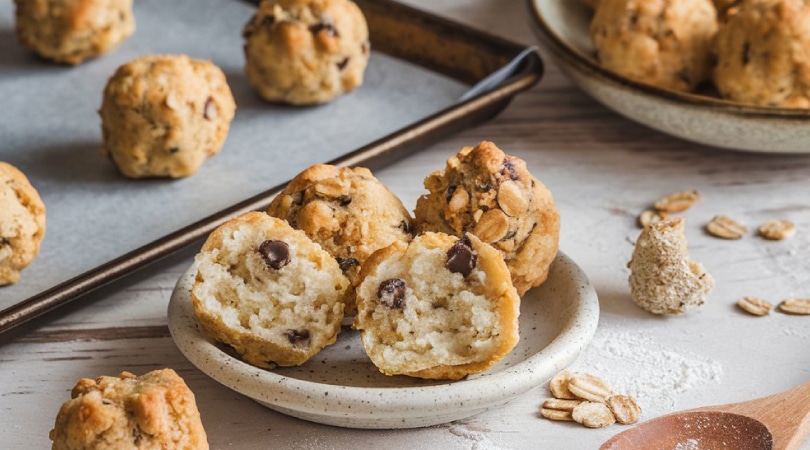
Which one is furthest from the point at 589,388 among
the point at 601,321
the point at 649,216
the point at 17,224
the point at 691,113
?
the point at 17,224

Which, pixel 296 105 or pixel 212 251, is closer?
pixel 212 251

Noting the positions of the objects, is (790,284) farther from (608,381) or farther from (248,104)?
(248,104)

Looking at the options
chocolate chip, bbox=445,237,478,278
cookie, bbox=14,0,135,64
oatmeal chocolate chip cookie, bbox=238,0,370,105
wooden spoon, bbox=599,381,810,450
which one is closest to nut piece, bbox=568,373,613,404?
wooden spoon, bbox=599,381,810,450

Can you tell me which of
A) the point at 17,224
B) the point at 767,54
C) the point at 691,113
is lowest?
the point at 17,224

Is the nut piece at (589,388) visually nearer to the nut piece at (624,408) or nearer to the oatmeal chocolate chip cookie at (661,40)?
the nut piece at (624,408)

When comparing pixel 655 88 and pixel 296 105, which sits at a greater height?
pixel 655 88

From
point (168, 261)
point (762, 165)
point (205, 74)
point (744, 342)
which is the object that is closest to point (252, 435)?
point (168, 261)

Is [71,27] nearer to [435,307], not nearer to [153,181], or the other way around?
[153,181]
